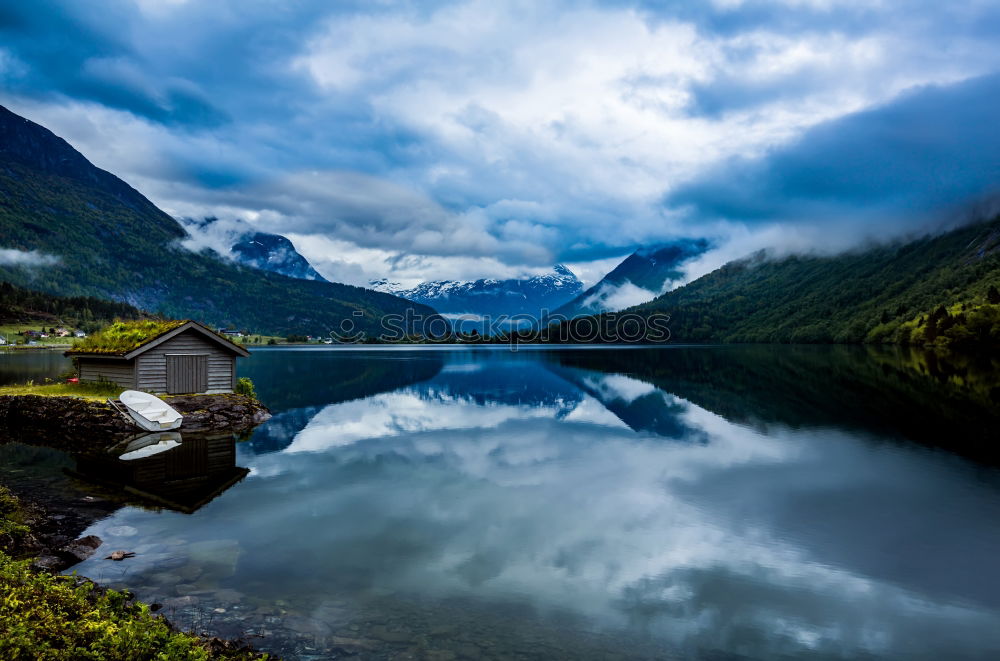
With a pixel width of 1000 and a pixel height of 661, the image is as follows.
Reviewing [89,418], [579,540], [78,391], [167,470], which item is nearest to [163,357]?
[89,418]

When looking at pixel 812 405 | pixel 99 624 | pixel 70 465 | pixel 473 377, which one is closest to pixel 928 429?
pixel 812 405

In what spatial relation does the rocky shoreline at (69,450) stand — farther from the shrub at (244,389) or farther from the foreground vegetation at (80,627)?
the shrub at (244,389)

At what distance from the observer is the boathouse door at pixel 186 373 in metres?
38.4

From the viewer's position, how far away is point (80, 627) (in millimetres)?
9289

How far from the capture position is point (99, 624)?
31.0 feet

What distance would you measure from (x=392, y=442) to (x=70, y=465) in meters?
15.0

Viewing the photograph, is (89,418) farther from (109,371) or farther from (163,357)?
(109,371)

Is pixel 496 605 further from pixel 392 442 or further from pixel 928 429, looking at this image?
pixel 928 429

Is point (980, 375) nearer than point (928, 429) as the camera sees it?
No

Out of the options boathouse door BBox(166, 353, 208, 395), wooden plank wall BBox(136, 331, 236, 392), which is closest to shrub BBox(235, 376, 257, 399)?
wooden plank wall BBox(136, 331, 236, 392)

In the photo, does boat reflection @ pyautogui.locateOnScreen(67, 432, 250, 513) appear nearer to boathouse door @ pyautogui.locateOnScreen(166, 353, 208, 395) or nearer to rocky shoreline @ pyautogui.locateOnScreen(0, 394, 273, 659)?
rocky shoreline @ pyautogui.locateOnScreen(0, 394, 273, 659)

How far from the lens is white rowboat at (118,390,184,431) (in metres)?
33.5

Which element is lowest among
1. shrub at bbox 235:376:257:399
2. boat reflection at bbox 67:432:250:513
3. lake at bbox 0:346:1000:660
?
lake at bbox 0:346:1000:660

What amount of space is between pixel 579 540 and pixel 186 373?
32354mm
